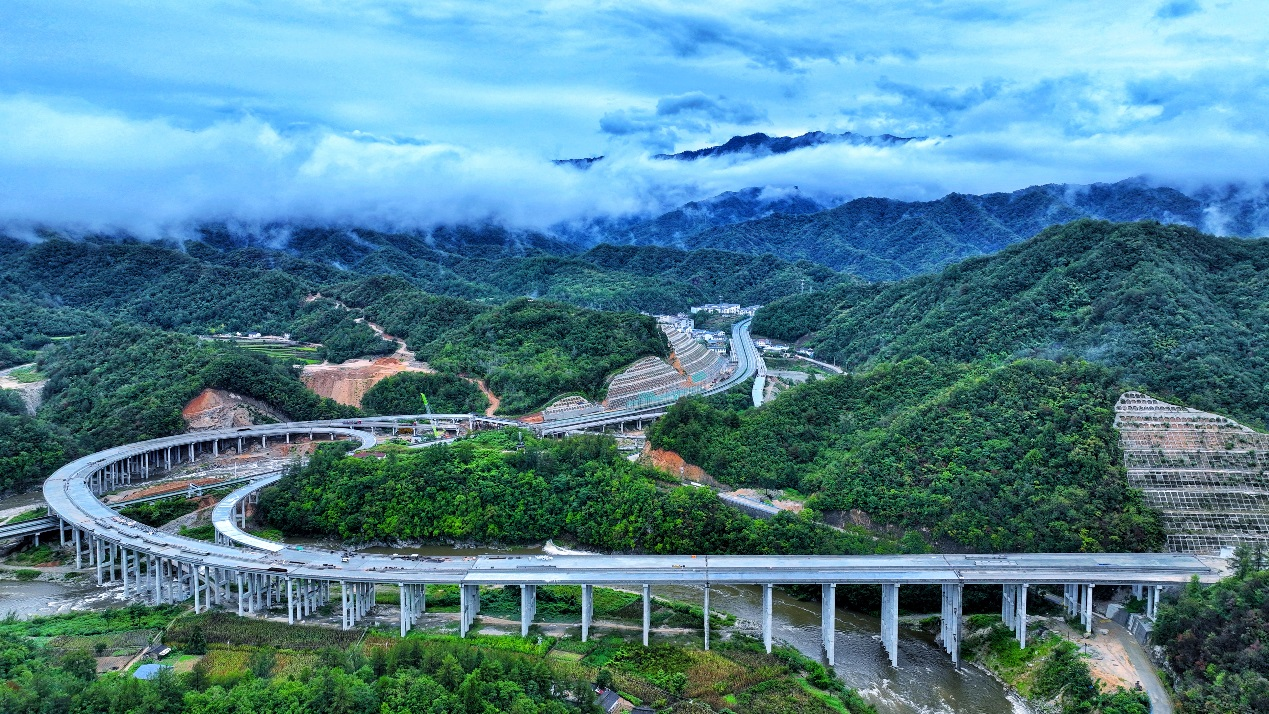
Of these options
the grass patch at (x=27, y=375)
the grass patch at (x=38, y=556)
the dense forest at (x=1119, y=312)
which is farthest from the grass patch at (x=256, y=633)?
the grass patch at (x=27, y=375)

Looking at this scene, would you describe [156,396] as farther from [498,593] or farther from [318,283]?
[318,283]

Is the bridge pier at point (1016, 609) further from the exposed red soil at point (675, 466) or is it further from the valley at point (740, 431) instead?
the exposed red soil at point (675, 466)

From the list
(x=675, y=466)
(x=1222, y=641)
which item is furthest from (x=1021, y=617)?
(x=675, y=466)

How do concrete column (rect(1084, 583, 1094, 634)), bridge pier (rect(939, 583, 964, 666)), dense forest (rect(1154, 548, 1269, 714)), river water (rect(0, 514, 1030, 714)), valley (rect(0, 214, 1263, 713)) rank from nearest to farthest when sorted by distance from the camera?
1. dense forest (rect(1154, 548, 1269, 714))
2. river water (rect(0, 514, 1030, 714))
3. concrete column (rect(1084, 583, 1094, 634))
4. bridge pier (rect(939, 583, 964, 666))
5. valley (rect(0, 214, 1263, 713))

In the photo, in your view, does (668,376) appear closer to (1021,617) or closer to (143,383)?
(143,383)

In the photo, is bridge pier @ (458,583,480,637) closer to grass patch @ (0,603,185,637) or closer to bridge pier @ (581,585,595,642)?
bridge pier @ (581,585,595,642)

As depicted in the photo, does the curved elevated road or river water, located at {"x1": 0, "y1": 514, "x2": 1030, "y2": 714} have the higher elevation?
the curved elevated road

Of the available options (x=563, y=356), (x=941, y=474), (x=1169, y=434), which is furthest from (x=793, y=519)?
(x=563, y=356)

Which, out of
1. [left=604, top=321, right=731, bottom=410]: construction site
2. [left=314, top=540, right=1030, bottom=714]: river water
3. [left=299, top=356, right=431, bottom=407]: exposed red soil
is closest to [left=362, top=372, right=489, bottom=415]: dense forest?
[left=299, top=356, right=431, bottom=407]: exposed red soil
